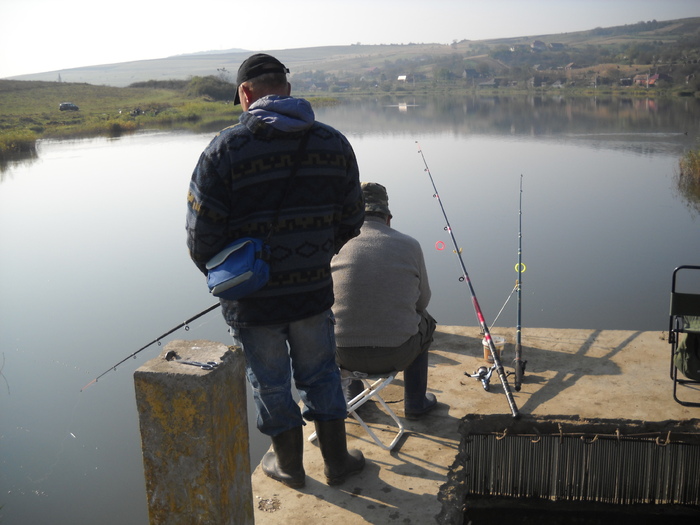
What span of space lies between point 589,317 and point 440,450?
3779 millimetres

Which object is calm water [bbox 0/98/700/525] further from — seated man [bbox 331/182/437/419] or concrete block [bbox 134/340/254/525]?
concrete block [bbox 134/340/254/525]

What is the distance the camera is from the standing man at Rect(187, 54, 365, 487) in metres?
2.38

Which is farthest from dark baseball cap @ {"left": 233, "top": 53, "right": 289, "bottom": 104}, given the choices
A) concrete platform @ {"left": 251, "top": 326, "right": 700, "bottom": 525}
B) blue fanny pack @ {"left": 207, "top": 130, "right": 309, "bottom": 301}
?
concrete platform @ {"left": 251, "top": 326, "right": 700, "bottom": 525}

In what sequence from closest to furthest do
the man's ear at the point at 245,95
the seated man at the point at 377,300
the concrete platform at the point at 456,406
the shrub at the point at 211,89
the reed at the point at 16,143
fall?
the man's ear at the point at 245,95 < the concrete platform at the point at 456,406 < the seated man at the point at 377,300 < the reed at the point at 16,143 < the shrub at the point at 211,89

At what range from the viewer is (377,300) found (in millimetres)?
3041

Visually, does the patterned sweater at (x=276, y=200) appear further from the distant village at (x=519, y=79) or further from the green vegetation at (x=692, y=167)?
the distant village at (x=519, y=79)

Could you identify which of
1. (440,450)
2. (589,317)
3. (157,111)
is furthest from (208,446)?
(157,111)

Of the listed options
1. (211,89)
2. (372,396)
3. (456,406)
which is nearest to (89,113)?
(211,89)

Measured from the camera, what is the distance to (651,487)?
3127mm

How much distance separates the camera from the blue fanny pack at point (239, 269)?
232 centimetres

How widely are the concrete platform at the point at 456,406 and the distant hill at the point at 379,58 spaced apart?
91222 millimetres

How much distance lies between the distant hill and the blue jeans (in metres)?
92.6

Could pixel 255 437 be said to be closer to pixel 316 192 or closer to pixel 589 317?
pixel 316 192

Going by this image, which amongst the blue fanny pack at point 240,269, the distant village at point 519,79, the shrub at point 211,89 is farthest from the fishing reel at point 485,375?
the distant village at point 519,79
